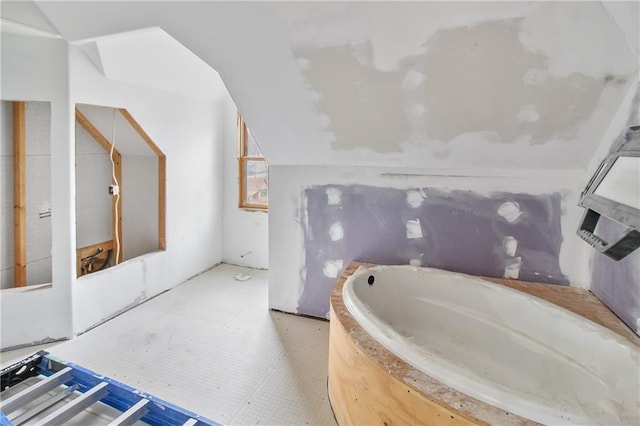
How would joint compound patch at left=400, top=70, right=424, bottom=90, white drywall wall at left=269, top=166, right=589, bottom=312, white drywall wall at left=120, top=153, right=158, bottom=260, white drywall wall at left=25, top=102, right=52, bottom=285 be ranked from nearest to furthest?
joint compound patch at left=400, top=70, right=424, bottom=90
white drywall wall at left=269, top=166, right=589, bottom=312
white drywall wall at left=25, top=102, right=52, bottom=285
white drywall wall at left=120, top=153, right=158, bottom=260

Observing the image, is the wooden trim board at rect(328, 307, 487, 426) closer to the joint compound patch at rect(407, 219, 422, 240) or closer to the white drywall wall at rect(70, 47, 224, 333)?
the joint compound patch at rect(407, 219, 422, 240)

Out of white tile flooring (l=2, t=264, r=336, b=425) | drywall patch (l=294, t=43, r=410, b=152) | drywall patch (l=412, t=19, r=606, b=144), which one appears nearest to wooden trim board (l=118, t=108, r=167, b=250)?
white tile flooring (l=2, t=264, r=336, b=425)

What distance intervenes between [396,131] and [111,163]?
268cm

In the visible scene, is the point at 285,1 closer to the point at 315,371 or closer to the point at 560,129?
the point at 560,129

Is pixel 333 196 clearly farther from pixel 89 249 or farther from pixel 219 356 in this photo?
pixel 89 249

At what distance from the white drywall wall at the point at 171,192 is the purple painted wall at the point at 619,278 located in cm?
309

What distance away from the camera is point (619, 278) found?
174 cm

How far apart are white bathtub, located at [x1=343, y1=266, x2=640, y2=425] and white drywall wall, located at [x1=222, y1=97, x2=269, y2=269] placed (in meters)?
1.90

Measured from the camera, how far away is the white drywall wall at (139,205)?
3.40 m

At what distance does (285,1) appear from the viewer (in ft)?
5.24

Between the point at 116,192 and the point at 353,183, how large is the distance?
2068mm

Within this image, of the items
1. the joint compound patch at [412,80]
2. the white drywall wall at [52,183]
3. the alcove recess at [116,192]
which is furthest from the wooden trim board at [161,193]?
the joint compound patch at [412,80]

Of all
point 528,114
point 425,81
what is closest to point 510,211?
point 528,114

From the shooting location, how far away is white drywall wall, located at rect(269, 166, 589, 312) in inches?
→ 85.3
